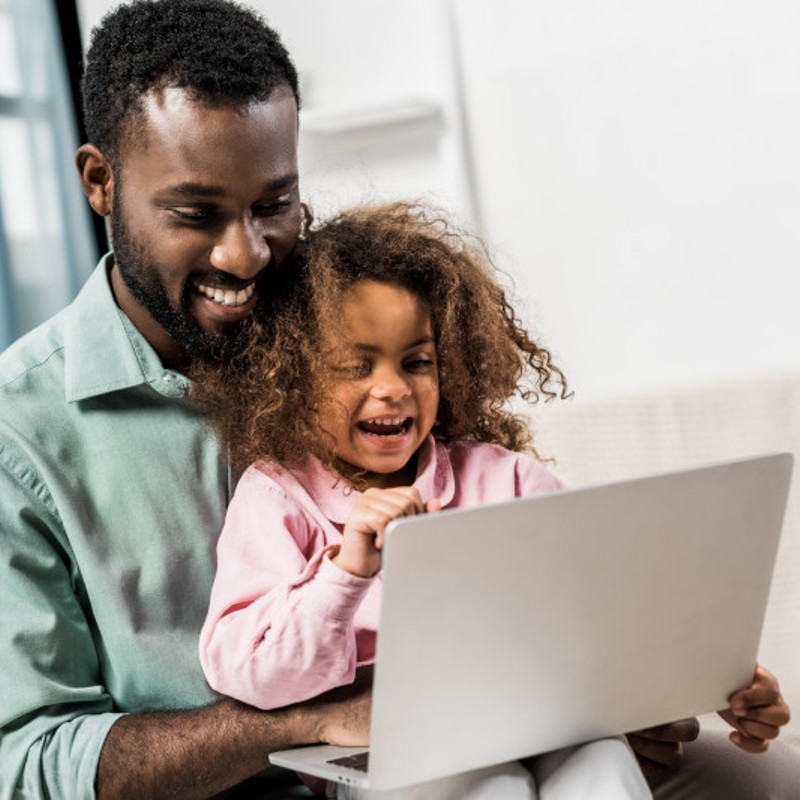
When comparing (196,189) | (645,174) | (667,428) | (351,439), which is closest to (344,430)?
(351,439)

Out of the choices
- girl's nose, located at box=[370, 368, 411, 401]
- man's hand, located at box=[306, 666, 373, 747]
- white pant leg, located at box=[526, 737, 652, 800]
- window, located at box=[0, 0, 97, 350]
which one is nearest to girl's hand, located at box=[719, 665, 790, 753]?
white pant leg, located at box=[526, 737, 652, 800]

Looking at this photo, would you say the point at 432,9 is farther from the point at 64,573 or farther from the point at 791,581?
the point at 64,573

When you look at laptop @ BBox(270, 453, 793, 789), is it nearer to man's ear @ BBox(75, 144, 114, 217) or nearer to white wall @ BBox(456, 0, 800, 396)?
man's ear @ BBox(75, 144, 114, 217)

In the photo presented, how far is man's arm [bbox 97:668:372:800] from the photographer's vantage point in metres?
1.20

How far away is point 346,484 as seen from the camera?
137 centimetres

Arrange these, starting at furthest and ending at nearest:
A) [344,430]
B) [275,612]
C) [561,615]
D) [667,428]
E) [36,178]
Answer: [36,178]
[667,428]
[344,430]
[275,612]
[561,615]

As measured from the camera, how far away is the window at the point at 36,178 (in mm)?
2865

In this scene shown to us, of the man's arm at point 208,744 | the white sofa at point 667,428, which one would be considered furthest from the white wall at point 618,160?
the man's arm at point 208,744

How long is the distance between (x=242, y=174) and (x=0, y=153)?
175cm

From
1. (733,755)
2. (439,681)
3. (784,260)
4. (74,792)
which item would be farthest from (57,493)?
(784,260)

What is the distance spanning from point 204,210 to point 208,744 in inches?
19.4

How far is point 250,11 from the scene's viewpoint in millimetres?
1429

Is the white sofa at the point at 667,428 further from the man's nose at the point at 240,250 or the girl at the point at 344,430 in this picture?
the man's nose at the point at 240,250

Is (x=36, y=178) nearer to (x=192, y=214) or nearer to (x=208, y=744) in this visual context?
(x=192, y=214)
